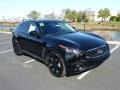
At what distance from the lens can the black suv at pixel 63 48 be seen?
18.4 feet

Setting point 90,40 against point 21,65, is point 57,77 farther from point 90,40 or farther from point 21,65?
point 21,65

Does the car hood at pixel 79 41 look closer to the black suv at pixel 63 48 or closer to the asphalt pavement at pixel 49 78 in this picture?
the black suv at pixel 63 48

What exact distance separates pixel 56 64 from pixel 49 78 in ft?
1.60

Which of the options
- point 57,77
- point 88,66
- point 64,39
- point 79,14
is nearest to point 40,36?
point 64,39

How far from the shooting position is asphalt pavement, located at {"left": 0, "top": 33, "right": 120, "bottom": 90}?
5.46 meters

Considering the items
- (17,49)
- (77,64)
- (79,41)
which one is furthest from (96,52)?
(17,49)

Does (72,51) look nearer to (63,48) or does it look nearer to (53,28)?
(63,48)

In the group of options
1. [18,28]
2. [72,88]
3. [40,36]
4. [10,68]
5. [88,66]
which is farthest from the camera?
[18,28]

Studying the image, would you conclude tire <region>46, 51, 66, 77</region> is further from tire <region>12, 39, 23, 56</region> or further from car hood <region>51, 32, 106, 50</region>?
tire <region>12, 39, 23, 56</region>

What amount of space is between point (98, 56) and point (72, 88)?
4.08ft

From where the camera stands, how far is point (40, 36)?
6828 mm

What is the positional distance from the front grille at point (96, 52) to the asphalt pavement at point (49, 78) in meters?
0.71

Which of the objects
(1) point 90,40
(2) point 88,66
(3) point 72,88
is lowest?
(3) point 72,88

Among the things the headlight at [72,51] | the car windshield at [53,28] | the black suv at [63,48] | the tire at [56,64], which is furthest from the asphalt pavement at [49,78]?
the car windshield at [53,28]
